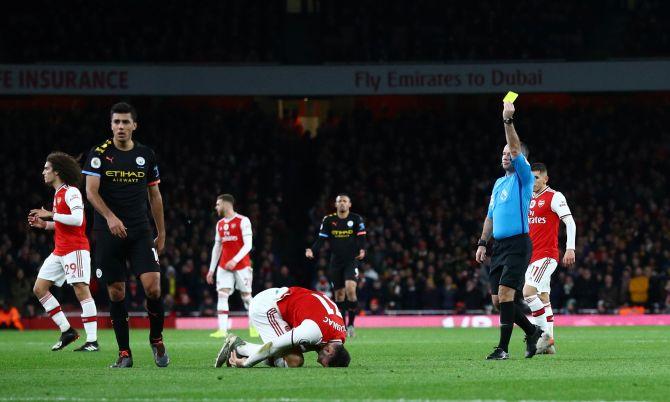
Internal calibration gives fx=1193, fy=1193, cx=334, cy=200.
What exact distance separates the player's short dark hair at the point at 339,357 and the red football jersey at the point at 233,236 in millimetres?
10218

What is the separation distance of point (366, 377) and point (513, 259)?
313 centimetres

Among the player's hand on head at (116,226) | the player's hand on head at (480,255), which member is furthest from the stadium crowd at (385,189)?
the player's hand on head at (116,226)

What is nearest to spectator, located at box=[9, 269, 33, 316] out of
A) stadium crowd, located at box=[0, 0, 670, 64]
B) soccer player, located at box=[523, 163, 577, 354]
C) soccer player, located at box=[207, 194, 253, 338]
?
soccer player, located at box=[207, 194, 253, 338]

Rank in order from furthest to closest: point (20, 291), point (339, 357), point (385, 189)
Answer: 1. point (385, 189)
2. point (20, 291)
3. point (339, 357)

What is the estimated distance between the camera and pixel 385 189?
3428cm

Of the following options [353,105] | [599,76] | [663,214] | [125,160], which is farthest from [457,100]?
[125,160]

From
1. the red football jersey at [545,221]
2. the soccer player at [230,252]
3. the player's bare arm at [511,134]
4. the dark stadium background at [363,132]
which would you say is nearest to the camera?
the player's bare arm at [511,134]

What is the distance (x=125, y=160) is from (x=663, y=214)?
23717mm

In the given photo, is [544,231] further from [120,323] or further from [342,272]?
[342,272]

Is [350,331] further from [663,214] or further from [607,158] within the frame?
[607,158]

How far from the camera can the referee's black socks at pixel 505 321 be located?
12.4 meters

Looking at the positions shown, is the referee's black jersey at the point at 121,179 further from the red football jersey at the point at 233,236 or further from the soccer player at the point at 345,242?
the soccer player at the point at 345,242

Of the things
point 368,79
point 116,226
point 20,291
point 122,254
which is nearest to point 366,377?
point 116,226

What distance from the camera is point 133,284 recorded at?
28.4 metres
